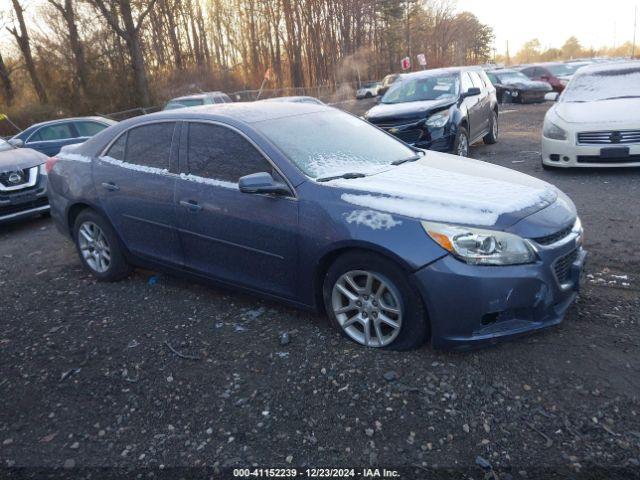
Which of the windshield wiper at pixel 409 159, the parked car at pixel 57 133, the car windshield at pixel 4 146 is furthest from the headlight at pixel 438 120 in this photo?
the parked car at pixel 57 133

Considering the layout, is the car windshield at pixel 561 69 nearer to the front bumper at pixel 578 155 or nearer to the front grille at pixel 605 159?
the front bumper at pixel 578 155

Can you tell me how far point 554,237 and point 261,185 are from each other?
6.09 feet

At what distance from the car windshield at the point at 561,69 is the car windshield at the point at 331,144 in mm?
23816

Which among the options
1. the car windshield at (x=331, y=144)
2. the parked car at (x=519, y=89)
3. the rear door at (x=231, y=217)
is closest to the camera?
the rear door at (x=231, y=217)

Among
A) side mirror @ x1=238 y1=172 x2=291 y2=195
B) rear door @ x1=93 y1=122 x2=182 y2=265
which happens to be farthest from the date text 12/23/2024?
rear door @ x1=93 y1=122 x2=182 y2=265

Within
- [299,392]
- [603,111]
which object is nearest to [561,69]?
[603,111]

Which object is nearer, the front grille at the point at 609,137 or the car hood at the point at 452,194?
the car hood at the point at 452,194

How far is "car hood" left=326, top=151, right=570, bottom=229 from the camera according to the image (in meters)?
3.22

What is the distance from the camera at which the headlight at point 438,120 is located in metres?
8.74

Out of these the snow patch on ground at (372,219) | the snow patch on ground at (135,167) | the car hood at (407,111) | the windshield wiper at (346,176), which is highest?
the snow patch on ground at (135,167)

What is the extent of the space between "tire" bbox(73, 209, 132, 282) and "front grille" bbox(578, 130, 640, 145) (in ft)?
20.8

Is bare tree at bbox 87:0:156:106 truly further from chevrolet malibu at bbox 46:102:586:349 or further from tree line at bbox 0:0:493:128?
chevrolet malibu at bbox 46:102:586:349

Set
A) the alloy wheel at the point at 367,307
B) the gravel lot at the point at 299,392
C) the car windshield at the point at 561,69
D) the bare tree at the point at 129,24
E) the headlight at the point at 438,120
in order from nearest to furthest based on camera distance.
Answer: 1. the gravel lot at the point at 299,392
2. the alloy wheel at the point at 367,307
3. the headlight at the point at 438,120
4. the bare tree at the point at 129,24
5. the car windshield at the point at 561,69

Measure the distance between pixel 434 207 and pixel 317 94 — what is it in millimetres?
40031
